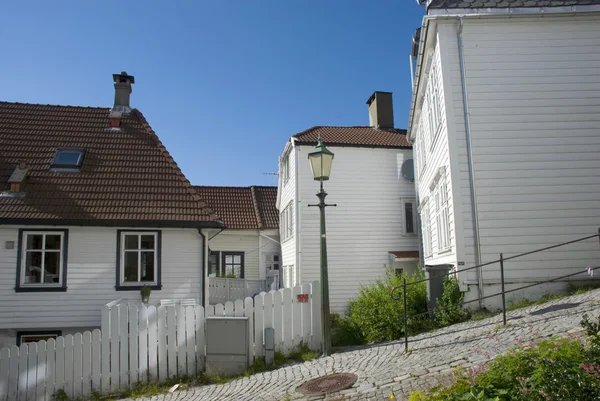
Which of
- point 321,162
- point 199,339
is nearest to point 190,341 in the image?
point 199,339

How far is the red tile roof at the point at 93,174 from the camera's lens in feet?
47.0

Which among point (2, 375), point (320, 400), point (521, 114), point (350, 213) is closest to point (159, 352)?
point (2, 375)

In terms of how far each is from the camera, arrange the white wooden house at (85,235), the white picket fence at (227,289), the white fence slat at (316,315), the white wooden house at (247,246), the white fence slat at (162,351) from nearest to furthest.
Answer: the white fence slat at (162,351) → the white fence slat at (316,315) → the white wooden house at (85,235) → the white picket fence at (227,289) → the white wooden house at (247,246)

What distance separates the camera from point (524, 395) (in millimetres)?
4512

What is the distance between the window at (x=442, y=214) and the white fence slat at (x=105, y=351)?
742 centimetres

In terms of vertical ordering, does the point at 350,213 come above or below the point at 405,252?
above

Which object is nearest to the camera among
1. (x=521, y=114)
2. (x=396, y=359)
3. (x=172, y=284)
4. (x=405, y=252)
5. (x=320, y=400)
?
(x=320, y=400)

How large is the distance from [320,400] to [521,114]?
7.86m

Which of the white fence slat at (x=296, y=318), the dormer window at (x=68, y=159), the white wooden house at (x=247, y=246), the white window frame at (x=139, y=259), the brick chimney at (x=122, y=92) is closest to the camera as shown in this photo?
the white fence slat at (x=296, y=318)

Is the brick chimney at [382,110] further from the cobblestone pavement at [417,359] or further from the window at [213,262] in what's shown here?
the cobblestone pavement at [417,359]

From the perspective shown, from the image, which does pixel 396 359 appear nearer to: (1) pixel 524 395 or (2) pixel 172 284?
(1) pixel 524 395

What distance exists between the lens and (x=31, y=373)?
975cm

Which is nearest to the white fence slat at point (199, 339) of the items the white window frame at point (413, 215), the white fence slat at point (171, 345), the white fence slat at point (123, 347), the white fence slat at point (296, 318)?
the white fence slat at point (171, 345)

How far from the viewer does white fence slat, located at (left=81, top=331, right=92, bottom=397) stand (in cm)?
967
